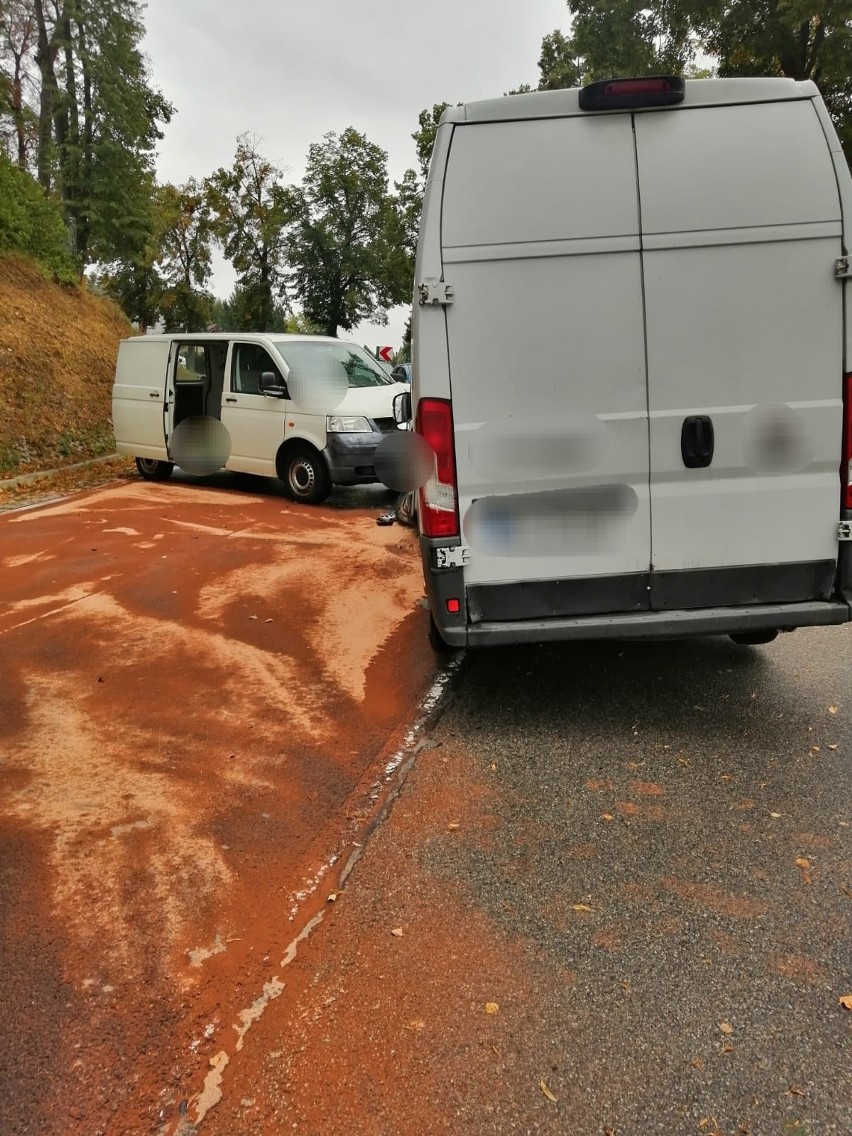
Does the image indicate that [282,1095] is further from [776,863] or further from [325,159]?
[325,159]

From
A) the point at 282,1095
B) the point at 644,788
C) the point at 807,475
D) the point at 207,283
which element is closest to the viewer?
the point at 282,1095

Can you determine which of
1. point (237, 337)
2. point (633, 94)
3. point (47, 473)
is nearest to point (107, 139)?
point (47, 473)

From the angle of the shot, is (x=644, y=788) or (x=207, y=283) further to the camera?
(x=207, y=283)

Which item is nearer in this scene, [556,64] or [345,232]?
[556,64]

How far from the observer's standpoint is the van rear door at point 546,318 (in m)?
3.64

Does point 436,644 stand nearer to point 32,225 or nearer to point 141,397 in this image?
point 141,397

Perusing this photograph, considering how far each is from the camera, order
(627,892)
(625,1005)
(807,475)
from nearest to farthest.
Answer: (625,1005)
(627,892)
(807,475)

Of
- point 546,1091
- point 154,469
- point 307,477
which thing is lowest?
point 546,1091

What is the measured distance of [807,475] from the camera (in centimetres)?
381

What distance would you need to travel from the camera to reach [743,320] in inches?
145

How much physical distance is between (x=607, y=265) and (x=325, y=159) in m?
38.7

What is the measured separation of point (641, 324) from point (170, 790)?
111 inches

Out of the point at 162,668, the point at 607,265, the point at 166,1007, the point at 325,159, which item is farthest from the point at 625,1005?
the point at 325,159

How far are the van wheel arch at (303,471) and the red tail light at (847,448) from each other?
708 centimetres
